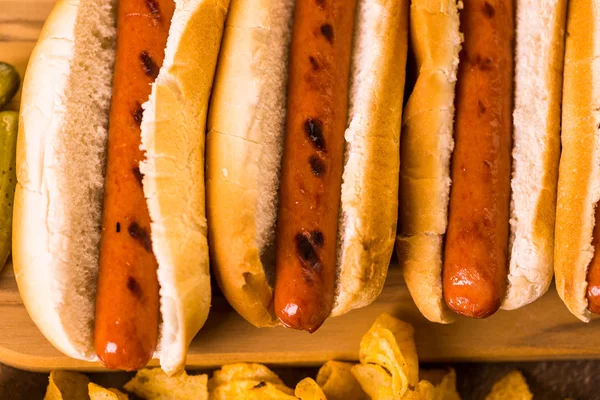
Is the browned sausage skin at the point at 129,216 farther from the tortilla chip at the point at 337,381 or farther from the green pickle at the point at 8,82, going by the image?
the tortilla chip at the point at 337,381

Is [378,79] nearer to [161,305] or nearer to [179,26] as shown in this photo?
[179,26]

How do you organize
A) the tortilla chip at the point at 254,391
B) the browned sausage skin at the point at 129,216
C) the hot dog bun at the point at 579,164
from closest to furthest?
1. the browned sausage skin at the point at 129,216
2. the hot dog bun at the point at 579,164
3. the tortilla chip at the point at 254,391

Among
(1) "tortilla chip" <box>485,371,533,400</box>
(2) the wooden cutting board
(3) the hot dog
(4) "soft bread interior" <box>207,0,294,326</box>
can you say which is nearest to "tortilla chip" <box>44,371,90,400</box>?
(2) the wooden cutting board

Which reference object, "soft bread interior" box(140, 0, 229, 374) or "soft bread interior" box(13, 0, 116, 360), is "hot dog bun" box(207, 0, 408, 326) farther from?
"soft bread interior" box(13, 0, 116, 360)

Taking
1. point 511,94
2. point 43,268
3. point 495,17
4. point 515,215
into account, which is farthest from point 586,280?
point 43,268

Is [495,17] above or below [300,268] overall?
above

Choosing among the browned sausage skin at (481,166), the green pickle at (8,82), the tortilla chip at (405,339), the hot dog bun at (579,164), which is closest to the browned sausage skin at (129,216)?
the green pickle at (8,82)
